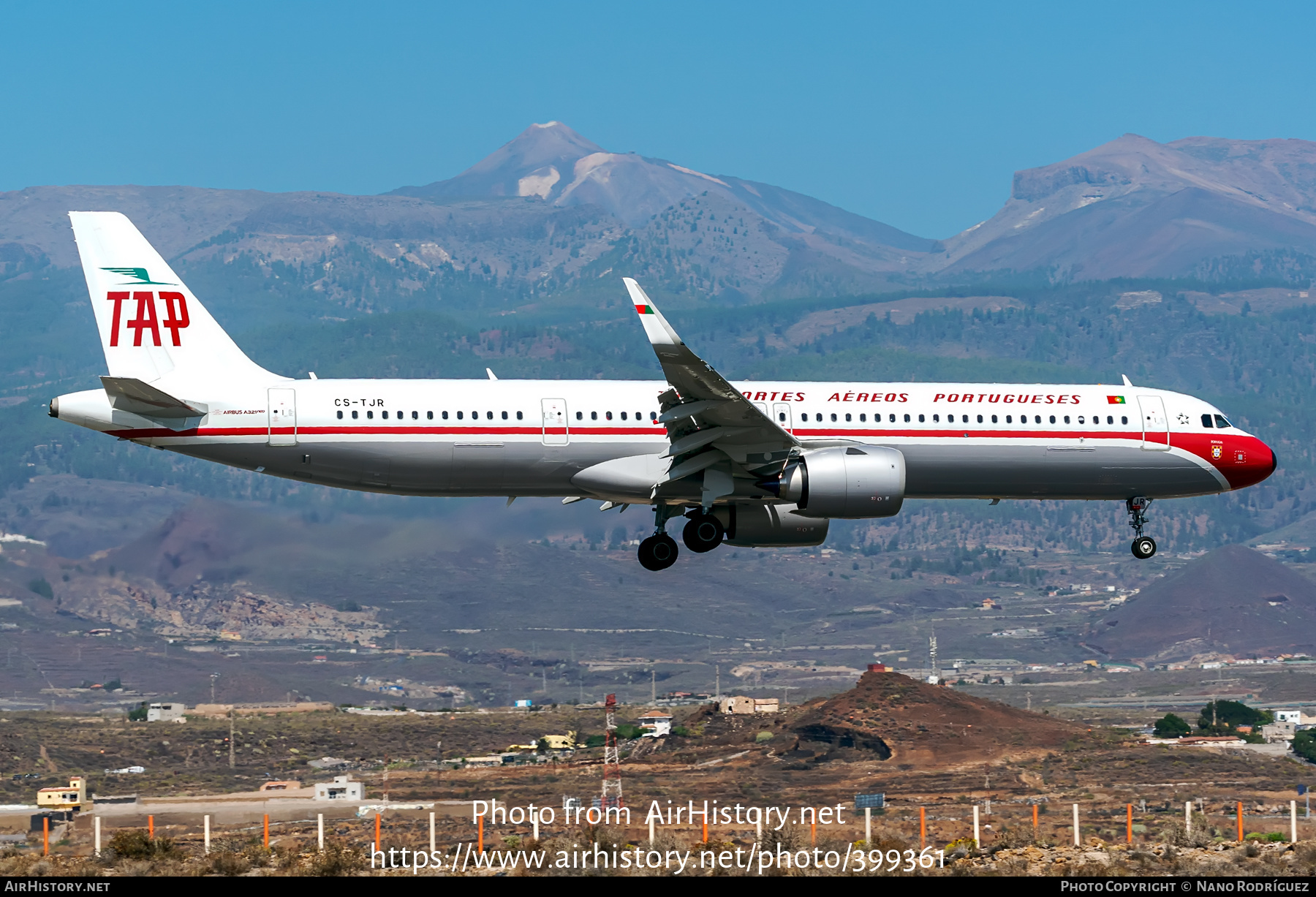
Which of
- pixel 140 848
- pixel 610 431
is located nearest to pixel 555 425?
pixel 610 431

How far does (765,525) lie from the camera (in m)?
43.6

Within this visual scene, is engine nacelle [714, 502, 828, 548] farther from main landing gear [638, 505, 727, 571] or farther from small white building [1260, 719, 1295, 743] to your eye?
small white building [1260, 719, 1295, 743]

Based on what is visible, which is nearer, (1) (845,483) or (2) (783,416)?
(1) (845,483)

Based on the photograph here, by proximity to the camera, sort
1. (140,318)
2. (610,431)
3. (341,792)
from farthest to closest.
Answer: (341,792), (140,318), (610,431)

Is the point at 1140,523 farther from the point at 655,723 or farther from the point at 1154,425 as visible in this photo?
the point at 655,723

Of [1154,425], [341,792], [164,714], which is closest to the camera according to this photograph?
[1154,425]

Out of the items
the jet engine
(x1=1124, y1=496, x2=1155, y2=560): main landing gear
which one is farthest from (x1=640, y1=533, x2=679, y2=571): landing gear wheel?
(x1=1124, y1=496, x2=1155, y2=560): main landing gear

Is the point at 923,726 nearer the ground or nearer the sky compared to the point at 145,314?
nearer the ground

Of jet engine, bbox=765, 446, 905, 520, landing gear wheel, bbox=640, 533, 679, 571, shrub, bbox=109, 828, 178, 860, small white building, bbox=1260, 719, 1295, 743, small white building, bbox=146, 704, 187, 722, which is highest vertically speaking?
jet engine, bbox=765, 446, 905, 520

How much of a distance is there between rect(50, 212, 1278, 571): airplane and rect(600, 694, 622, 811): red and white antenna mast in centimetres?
3400

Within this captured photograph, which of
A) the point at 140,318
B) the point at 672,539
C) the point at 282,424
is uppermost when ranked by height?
the point at 140,318

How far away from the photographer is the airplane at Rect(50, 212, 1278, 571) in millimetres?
40750

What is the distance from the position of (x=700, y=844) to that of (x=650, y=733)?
74295 mm

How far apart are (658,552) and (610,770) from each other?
61.3 m
